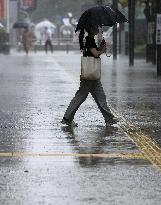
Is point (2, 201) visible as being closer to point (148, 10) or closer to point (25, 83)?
point (25, 83)

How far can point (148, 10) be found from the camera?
44.0 meters

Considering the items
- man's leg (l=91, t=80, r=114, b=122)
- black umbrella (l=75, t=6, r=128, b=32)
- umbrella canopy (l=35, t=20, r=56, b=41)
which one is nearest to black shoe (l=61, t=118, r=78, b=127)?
man's leg (l=91, t=80, r=114, b=122)

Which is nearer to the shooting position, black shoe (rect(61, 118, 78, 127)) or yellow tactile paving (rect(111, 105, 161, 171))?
yellow tactile paving (rect(111, 105, 161, 171))

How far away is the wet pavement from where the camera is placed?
8.55m

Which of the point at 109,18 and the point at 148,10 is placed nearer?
the point at 109,18

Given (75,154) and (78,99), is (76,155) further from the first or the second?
(78,99)

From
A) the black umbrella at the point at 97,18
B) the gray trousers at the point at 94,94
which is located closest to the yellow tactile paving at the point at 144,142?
the gray trousers at the point at 94,94

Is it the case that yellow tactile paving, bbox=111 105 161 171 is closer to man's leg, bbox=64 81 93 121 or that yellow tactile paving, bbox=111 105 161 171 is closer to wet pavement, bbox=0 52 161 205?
wet pavement, bbox=0 52 161 205

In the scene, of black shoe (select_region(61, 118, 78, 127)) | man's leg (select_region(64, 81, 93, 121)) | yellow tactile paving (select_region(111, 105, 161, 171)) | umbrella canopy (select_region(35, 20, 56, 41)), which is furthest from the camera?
umbrella canopy (select_region(35, 20, 56, 41))

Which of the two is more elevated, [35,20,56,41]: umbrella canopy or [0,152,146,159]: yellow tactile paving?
[0,152,146,159]: yellow tactile paving

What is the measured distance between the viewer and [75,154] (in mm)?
11164

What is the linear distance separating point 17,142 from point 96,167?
7.95 ft

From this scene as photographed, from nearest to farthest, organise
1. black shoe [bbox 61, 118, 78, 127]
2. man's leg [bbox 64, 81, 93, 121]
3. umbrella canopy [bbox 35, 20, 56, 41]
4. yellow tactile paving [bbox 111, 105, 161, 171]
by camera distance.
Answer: yellow tactile paving [bbox 111, 105, 161, 171] → black shoe [bbox 61, 118, 78, 127] → man's leg [bbox 64, 81, 93, 121] → umbrella canopy [bbox 35, 20, 56, 41]

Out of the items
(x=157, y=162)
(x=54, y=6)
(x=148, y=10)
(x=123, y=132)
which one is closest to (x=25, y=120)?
(x=123, y=132)
